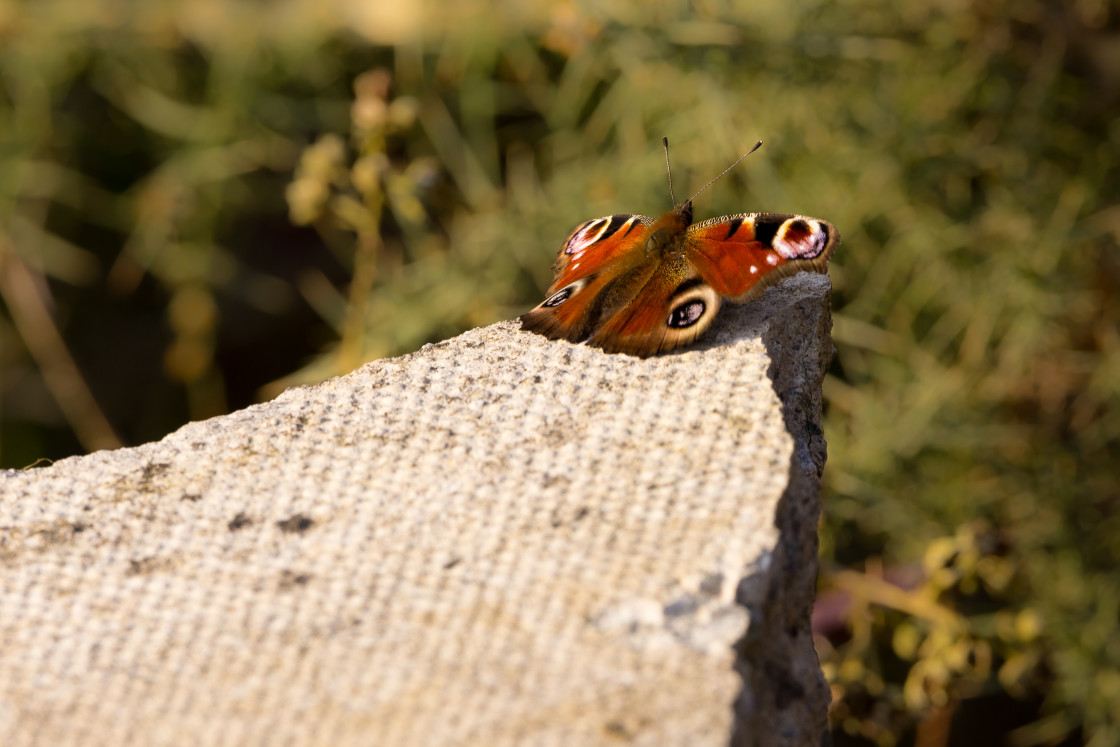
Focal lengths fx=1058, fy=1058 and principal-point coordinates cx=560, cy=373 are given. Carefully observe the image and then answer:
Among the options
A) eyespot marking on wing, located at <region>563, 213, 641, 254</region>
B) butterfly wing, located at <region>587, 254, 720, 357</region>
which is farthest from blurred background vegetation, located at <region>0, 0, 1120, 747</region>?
butterfly wing, located at <region>587, 254, 720, 357</region>

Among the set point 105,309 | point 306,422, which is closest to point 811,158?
point 306,422

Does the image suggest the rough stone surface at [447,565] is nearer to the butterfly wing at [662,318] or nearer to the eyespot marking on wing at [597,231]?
the butterfly wing at [662,318]

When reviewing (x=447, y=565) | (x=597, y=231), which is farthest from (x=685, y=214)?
(x=447, y=565)

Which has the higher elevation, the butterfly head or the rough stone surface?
the butterfly head

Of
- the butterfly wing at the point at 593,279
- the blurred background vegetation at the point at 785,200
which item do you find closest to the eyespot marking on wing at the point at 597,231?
the butterfly wing at the point at 593,279

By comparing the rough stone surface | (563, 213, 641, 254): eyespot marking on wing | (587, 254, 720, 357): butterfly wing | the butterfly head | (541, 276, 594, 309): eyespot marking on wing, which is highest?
(563, 213, 641, 254): eyespot marking on wing

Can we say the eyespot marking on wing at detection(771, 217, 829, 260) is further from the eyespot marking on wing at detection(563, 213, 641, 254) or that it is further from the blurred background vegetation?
the blurred background vegetation
